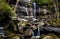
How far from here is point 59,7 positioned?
21.7ft

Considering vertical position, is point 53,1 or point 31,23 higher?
point 53,1

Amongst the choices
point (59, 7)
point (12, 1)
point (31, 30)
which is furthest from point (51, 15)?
point (12, 1)

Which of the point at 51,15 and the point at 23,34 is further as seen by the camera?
the point at 51,15

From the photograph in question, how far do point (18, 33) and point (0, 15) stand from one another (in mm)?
732

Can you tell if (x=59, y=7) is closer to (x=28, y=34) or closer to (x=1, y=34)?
(x=28, y=34)

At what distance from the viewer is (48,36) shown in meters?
5.80

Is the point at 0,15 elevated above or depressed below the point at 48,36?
above

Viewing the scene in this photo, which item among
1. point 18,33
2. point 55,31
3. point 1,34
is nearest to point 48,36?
point 55,31

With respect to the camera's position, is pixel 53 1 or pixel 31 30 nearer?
pixel 31 30

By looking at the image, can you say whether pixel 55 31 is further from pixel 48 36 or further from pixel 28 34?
pixel 28 34

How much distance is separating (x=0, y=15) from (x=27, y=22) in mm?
800

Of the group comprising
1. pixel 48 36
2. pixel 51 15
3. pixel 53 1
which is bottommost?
pixel 48 36

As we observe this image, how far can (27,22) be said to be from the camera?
20.1 ft

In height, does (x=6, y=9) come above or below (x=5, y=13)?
above
